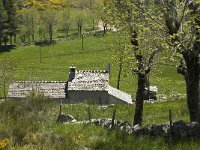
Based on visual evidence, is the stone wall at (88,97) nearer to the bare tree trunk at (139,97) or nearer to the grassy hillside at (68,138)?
the bare tree trunk at (139,97)

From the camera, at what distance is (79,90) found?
2228 inches

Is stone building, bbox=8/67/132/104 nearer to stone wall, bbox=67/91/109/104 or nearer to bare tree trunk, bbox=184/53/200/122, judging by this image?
stone wall, bbox=67/91/109/104

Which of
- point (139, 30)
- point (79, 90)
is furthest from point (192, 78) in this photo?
point (79, 90)

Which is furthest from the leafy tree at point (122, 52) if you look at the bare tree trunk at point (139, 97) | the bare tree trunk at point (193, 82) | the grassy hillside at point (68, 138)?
the grassy hillside at point (68, 138)

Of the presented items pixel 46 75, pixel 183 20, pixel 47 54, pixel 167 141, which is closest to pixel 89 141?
pixel 167 141

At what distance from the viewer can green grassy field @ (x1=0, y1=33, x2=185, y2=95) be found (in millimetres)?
76875

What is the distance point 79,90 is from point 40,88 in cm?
578

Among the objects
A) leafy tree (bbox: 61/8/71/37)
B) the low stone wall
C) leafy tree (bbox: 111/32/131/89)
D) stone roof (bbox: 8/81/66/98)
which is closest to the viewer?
the low stone wall

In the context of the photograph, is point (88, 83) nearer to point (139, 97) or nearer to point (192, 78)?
point (139, 97)

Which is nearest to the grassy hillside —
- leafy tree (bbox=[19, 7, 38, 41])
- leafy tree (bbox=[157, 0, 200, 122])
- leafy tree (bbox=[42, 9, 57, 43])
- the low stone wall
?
the low stone wall

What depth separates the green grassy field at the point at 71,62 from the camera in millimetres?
76875

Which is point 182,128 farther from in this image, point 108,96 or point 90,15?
point 90,15

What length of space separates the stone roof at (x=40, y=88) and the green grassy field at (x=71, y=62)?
13330mm

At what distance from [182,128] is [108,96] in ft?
131
